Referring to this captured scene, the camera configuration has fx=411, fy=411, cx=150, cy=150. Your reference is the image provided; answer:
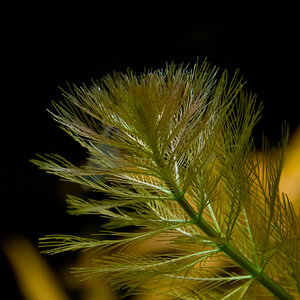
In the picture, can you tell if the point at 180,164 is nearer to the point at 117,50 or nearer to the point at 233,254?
the point at 233,254

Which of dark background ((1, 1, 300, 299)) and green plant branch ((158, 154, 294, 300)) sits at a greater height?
dark background ((1, 1, 300, 299))

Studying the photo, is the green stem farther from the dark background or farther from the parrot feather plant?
the dark background

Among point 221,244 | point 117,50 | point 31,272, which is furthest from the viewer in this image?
point 31,272

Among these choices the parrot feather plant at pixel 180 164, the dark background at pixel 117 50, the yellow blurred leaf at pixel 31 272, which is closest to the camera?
Answer: the parrot feather plant at pixel 180 164

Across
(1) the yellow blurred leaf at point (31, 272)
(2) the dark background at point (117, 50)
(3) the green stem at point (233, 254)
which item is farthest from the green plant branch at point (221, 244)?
(1) the yellow blurred leaf at point (31, 272)

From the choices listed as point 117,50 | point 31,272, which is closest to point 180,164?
point 117,50

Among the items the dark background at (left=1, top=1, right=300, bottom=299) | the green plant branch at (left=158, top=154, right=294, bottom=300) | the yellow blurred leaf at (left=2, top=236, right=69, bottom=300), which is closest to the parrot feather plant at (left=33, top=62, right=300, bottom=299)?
the green plant branch at (left=158, top=154, right=294, bottom=300)

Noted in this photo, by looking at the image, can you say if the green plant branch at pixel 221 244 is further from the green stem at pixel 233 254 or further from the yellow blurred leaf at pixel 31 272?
the yellow blurred leaf at pixel 31 272

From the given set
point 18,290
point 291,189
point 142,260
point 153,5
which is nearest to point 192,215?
point 142,260

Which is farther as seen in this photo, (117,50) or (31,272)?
(31,272)

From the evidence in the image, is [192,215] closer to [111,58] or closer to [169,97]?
[169,97]
